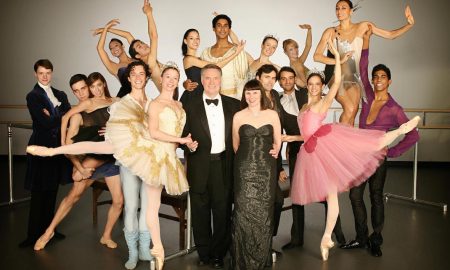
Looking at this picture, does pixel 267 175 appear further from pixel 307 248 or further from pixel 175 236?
pixel 175 236

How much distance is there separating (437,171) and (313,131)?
5345 millimetres

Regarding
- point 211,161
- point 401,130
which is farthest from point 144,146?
point 401,130

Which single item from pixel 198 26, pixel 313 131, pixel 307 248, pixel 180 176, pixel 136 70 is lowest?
pixel 307 248

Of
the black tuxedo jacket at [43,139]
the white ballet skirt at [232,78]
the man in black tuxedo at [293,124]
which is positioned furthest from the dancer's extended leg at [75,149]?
the man in black tuxedo at [293,124]

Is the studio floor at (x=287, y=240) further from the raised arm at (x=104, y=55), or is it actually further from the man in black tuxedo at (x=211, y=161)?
the raised arm at (x=104, y=55)

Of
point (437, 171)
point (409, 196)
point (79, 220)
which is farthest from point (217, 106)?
point (437, 171)

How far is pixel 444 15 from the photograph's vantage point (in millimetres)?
8344

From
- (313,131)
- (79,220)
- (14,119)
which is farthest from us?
(14,119)

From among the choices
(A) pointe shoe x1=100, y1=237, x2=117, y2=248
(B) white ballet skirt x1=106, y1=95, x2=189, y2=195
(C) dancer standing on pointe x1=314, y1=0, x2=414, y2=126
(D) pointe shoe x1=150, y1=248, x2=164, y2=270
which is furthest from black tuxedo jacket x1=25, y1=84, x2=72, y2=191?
(C) dancer standing on pointe x1=314, y1=0, x2=414, y2=126

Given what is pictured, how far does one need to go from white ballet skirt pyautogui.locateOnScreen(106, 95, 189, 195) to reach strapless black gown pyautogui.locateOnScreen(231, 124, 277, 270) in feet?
1.48

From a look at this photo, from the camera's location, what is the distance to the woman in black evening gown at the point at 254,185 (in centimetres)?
349

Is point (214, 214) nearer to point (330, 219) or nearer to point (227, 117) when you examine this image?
point (227, 117)

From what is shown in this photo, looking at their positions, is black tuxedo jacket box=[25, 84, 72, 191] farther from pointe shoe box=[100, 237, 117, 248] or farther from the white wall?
the white wall

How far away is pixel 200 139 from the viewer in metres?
3.60
